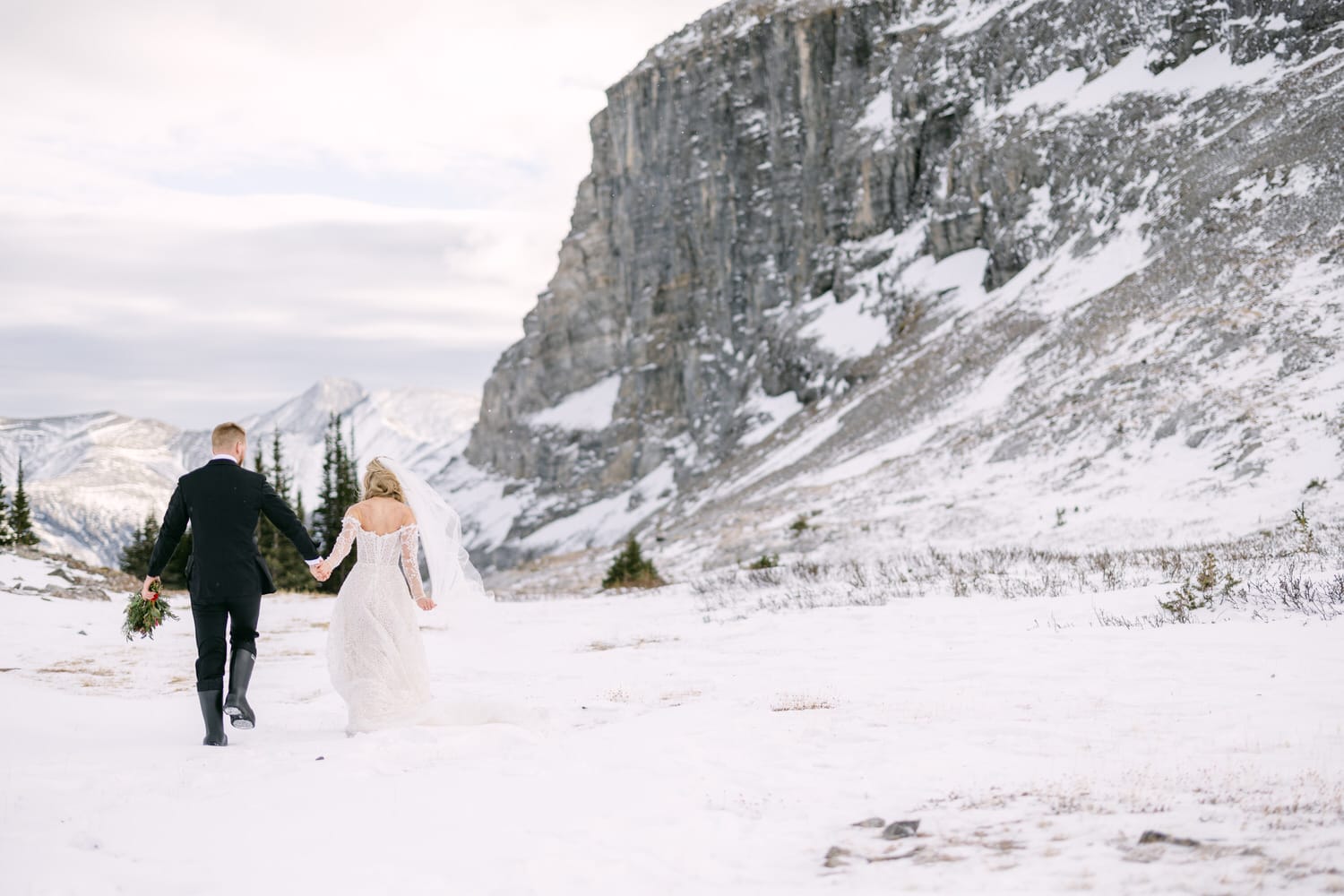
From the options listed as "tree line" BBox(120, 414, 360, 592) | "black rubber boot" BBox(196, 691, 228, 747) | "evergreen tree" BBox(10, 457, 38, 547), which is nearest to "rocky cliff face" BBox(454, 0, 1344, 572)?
"tree line" BBox(120, 414, 360, 592)

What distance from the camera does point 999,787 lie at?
19.6 feet

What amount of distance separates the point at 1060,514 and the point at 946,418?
821 inches

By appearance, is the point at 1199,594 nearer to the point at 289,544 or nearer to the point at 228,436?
the point at 228,436

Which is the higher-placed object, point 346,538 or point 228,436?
point 228,436

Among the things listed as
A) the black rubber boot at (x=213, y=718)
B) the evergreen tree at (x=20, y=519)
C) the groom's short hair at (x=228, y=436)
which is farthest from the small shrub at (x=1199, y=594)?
the evergreen tree at (x=20, y=519)

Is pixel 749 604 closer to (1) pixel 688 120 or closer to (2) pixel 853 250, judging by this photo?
(2) pixel 853 250

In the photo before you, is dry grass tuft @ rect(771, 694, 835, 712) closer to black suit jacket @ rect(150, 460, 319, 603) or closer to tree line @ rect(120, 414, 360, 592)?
black suit jacket @ rect(150, 460, 319, 603)

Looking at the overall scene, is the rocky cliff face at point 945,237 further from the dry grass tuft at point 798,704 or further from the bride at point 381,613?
the bride at point 381,613

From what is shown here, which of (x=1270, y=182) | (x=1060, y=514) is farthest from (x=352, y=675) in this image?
(x=1270, y=182)

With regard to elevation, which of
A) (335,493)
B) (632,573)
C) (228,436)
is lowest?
(632,573)

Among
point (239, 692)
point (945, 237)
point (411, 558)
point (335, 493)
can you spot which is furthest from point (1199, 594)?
point (945, 237)

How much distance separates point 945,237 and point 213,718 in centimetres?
7699

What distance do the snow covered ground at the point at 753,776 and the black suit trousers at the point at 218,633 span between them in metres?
0.56

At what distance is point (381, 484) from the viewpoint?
32.3 ft
